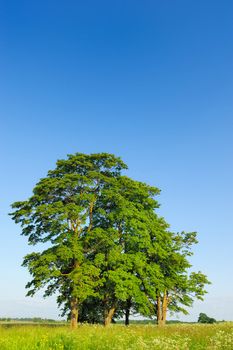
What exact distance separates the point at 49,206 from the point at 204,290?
950 inches

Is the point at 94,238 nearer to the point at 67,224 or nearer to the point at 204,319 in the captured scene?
the point at 67,224

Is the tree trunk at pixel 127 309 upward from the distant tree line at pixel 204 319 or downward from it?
downward

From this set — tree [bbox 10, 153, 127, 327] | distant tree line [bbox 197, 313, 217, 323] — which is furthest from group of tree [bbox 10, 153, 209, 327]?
distant tree line [bbox 197, 313, 217, 323]

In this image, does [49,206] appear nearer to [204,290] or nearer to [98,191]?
[98,191]

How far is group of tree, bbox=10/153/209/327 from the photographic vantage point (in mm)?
33656

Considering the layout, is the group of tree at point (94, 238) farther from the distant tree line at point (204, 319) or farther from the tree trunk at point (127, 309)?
the distant tree line at point (204, 319)

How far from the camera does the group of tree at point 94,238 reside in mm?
33656

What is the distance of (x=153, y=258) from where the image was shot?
43719 millimetres

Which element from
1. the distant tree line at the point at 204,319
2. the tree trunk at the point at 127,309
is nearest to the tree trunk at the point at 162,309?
the tree trunk at the point at 127,309

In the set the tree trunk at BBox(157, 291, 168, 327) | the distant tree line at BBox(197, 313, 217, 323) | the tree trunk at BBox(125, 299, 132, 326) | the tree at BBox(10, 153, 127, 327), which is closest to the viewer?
the tree at BBox(10, 153, 127, 327)

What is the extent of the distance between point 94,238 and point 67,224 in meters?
2.65

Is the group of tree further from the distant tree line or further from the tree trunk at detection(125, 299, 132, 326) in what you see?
the distant tree line

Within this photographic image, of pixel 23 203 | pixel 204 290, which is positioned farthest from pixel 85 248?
pixel 204 290

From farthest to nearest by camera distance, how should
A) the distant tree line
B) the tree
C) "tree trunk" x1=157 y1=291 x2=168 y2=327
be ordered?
1. the distant tree line
2. "tree trunk" x1=157 y1=291 x2=168 y2=327
3. the tree
